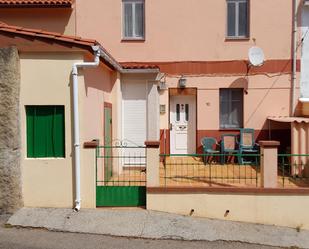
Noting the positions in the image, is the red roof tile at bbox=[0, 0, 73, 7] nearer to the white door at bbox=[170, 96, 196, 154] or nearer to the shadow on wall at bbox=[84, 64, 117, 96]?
the shadow on wall at bbox=[84, 64, 117, 96]

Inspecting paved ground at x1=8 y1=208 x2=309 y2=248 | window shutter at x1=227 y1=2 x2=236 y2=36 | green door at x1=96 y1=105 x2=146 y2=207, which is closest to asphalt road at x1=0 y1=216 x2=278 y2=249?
paved ground at x1=8 y1=208 x2=309 y2=248

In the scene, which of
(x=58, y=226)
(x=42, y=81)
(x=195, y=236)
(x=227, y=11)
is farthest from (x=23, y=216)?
(x=227, y=11)

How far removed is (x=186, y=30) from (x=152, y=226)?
291 inches

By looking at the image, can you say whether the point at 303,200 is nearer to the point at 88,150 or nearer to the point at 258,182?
the point at 258,182

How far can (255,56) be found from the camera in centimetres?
1148

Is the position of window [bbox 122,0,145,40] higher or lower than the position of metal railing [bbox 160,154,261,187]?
higher

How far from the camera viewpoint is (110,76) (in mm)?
10594

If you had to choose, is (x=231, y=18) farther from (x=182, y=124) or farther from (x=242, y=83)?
(x=182, y=124)

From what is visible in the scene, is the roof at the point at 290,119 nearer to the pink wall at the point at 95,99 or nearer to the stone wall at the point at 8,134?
the pink wall at the point at 95,99

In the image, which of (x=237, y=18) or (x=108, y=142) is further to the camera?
(x=237, y=18)

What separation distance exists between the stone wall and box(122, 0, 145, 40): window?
19.0ft

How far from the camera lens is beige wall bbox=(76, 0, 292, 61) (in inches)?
475

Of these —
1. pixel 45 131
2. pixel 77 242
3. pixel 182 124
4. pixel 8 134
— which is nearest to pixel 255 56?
pixel 182 124

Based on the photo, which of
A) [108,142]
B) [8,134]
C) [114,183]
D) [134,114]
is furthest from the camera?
[134,114]
